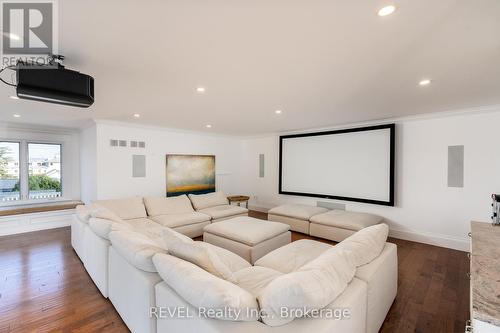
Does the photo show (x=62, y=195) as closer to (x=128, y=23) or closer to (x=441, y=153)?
(x=128, y=23)

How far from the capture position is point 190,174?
236 inches

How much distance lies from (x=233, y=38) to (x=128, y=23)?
0.71m

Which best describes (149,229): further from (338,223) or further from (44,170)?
(44,170)

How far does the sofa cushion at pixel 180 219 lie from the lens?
3909mm

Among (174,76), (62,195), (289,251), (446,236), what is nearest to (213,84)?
(174,76)

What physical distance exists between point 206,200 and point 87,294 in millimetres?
2912

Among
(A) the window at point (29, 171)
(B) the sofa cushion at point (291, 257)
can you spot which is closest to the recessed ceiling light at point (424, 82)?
(B) the sofa cushion at point (291, 257)

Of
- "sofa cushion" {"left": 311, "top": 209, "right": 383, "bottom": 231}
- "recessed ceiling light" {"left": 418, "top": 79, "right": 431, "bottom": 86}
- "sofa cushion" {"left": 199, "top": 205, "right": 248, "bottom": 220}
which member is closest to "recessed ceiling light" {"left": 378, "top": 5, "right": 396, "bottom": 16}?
"recessed ceiling light" {"left": 418, "top": 79, "right": 431, "bottom": 86}

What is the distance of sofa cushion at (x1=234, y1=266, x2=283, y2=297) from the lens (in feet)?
5.82

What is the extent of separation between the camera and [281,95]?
9.71ft

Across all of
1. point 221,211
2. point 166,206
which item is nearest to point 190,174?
point 166,206

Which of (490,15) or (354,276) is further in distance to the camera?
(354,276)

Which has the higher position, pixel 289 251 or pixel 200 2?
pixel 200 2

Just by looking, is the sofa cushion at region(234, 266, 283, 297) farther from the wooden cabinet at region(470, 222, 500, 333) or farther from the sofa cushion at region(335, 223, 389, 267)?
the wooden cabinet at region(470, 222, 500, 333)
